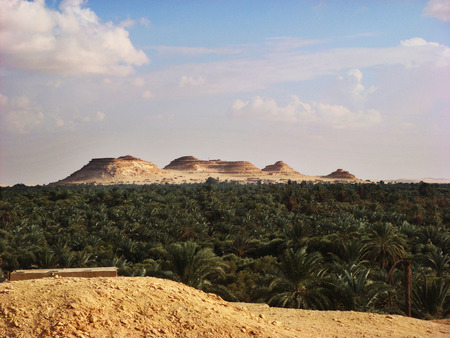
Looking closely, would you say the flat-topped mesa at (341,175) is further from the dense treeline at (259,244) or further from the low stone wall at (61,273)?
the low stone wall at (61,273)

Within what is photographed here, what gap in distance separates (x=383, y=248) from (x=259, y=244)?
38.0 feet

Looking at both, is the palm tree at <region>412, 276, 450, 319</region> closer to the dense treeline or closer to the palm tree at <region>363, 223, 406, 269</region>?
the dense treeline

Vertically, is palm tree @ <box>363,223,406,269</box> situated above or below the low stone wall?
below

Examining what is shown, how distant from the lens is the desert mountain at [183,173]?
14695 centimetres

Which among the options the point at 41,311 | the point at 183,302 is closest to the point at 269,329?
the point at 183,302

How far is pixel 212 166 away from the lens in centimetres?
17912

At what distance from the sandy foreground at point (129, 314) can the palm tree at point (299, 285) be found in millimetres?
7021

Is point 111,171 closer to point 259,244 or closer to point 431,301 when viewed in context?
point 259,244

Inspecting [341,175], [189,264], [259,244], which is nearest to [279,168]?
[341,175]

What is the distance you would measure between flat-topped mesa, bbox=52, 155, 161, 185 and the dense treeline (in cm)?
8180

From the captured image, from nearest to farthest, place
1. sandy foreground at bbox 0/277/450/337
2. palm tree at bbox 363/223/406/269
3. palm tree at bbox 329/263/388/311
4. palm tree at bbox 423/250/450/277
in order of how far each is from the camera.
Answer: sandy foreground at bbox 0/277/450/337 → palm tree at bbox 329/263/388/311 → palm tree at bbox 423/250/450/277 → palm tree at bbox 363/223/406/269

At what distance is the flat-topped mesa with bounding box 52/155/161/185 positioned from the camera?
14512 centimetres

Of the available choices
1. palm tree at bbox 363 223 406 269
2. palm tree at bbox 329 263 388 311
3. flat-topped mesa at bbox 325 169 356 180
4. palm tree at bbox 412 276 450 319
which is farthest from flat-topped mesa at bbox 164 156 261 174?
palm tree at bbox 329 263 388 311

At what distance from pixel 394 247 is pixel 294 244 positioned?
8.63 m
